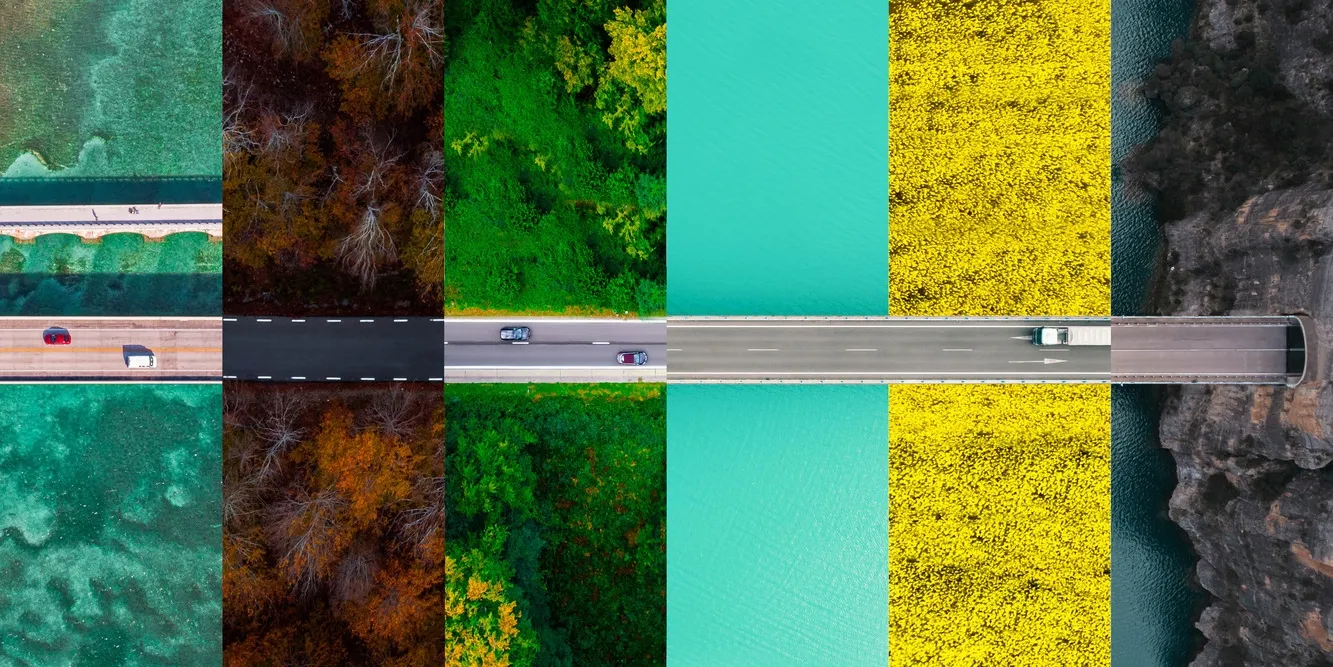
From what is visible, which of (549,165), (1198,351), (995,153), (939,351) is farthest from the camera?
(995,153)

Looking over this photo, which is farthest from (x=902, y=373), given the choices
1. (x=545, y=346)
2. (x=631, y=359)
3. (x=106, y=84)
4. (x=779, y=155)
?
(x=106, y=84)

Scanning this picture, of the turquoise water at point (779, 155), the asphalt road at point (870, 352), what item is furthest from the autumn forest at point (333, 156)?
the asphalt road at point (870, 352)

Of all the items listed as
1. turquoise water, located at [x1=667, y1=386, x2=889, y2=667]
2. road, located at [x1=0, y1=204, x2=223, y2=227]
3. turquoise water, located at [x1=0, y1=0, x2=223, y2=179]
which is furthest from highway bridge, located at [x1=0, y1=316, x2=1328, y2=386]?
turquoise water, located at [x1=0, y1=0, x2=223, y2=179]

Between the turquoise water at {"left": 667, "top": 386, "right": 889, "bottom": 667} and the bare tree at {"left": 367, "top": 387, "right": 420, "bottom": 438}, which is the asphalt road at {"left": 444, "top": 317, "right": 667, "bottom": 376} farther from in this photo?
the turquoise water at {"left": 667, "top": 386, "right": 889, "bottom": 667}

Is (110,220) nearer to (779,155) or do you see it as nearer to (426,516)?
(426,516)

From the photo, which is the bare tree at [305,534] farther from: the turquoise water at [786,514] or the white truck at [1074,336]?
the white truck at [1074,336]

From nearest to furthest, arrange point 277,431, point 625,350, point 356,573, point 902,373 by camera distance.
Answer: point 356,573 < point 277,431 < point 902,373 < point 625,350

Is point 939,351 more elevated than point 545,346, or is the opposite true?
point 545,346
